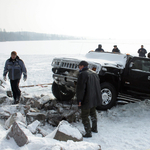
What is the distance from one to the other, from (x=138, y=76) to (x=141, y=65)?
38 centimetres

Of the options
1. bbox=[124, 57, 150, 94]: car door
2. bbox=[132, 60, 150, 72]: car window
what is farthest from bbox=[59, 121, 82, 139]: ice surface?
bbox=[132, 60, 150, 72]: car window

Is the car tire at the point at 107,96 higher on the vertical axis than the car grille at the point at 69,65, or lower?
lower

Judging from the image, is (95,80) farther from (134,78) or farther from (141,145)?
(134,78)

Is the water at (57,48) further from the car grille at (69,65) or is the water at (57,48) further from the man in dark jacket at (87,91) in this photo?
the man in dark jacket at (87,91)

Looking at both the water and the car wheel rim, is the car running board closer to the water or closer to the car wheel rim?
the car wheel rim

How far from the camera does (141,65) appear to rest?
5398 millimetres

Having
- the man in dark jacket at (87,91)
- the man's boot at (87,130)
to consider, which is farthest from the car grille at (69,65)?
the man's boot at (87,130)

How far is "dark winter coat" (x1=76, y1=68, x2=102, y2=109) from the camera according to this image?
11.6ft

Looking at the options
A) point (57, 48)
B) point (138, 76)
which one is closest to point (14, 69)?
point (138, 76)

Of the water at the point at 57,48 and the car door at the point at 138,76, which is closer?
the car door at the point at 138,76

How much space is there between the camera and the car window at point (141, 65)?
5.35 m

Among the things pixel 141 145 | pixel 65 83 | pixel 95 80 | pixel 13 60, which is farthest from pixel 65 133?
pixel 13 60

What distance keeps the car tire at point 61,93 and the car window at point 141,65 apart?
216 centimetres

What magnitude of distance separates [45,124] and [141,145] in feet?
7.18
